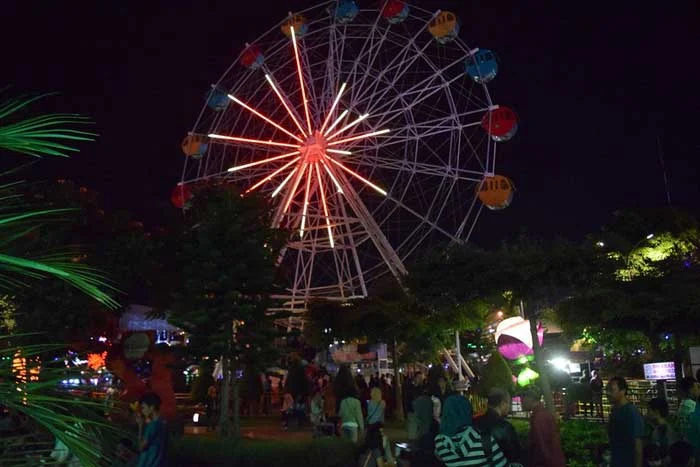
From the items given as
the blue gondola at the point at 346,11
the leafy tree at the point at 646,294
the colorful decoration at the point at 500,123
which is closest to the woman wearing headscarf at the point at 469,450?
the leafy tree at the point at 646,294

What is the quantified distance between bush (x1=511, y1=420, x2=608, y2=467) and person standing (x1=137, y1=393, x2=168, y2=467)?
5.80m

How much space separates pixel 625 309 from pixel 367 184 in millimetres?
14134

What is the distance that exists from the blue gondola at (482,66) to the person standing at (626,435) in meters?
21.6

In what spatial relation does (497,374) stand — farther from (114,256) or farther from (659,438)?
(114,256)

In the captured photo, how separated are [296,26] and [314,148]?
18.8 ft

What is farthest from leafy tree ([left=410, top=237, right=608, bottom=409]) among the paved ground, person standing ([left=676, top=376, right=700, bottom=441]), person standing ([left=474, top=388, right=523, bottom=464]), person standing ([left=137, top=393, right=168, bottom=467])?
person standing ([left=137, top=393, right=168, bottom=467])

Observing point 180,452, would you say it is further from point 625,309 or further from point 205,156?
point 205,156

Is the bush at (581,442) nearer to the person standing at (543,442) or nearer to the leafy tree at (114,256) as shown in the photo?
the person standing at (543,442)

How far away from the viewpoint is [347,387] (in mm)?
12461

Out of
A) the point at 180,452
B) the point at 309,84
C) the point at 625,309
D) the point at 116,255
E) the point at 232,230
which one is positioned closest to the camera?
the point at 180,452

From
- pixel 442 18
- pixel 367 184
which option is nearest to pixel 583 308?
pixel 367 184

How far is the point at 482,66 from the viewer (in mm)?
26812

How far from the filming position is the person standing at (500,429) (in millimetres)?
5613

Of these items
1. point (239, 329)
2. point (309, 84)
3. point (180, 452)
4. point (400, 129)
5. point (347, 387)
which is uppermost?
point (309, 84)
